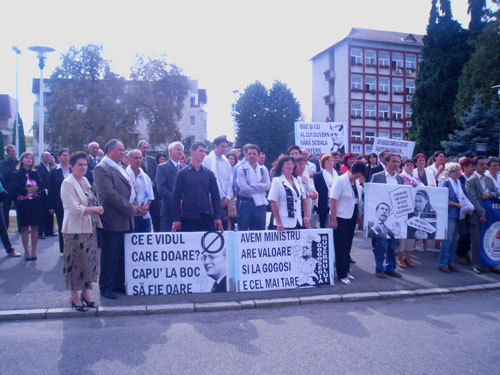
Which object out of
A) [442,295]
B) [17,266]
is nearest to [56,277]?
[17,266]

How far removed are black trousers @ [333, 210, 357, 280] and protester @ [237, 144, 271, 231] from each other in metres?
1.38

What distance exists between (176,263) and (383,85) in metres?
60.2

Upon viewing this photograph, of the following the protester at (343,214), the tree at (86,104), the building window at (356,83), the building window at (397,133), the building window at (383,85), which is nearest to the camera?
the protester at (343,214)

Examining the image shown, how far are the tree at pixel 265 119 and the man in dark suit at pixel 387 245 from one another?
53.5 metres

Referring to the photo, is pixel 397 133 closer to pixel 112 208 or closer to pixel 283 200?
pixel 283 200

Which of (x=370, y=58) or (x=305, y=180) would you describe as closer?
(x=305, y=180)

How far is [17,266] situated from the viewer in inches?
345

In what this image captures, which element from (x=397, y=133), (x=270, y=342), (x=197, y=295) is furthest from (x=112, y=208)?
(x=397, y=133)

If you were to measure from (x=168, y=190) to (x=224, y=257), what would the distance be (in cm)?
192

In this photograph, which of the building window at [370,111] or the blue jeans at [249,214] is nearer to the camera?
the blue jeans at [249,214]

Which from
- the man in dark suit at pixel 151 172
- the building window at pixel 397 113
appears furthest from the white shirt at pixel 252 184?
the building window at pixel 397 113

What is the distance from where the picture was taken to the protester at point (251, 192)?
822 cm

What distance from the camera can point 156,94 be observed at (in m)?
50.7

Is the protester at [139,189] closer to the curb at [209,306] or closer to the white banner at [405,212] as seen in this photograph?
Result: the curb at [209,306]
